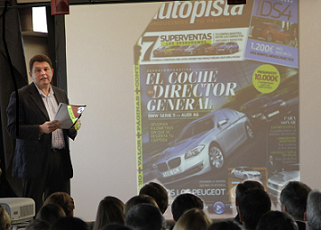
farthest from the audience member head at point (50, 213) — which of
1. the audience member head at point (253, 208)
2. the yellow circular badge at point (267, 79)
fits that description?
the yellow circular badge at point (267, 79)

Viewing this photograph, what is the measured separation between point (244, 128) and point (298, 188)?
6.47 ft

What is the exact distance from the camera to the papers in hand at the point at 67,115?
335 centimetres

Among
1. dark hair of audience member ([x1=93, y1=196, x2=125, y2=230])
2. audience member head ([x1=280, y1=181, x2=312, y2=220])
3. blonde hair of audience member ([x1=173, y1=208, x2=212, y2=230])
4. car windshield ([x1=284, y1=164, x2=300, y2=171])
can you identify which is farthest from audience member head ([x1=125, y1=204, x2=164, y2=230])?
car windshield ([x1=284, y1=164, x2=300, y2=171])

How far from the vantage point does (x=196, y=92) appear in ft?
15.3

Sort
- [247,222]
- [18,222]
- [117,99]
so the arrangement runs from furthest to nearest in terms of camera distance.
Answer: [117,99], [18,222], [247,222]

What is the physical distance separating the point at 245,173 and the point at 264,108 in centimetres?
69

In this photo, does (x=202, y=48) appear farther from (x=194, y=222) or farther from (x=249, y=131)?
(x=194, y=222)

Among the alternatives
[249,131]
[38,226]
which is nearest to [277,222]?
[38,226]

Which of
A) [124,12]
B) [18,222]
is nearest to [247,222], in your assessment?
[18,222]

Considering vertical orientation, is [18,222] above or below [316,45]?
below

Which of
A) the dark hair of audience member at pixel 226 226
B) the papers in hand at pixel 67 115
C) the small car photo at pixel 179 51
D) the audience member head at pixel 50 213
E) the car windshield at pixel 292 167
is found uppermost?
the small car photo at pixel 179 51

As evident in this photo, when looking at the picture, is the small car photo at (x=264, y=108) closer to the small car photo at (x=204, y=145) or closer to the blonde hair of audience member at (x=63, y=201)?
the small car photo at (x=204, y=145)

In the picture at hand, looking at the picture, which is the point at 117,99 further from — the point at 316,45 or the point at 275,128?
the point at 316,45

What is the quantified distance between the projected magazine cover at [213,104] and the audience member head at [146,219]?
105 inches
